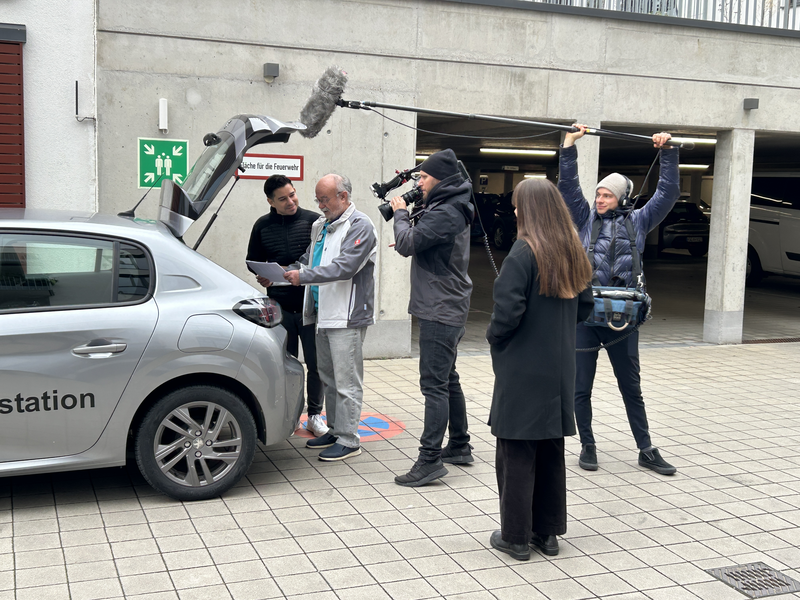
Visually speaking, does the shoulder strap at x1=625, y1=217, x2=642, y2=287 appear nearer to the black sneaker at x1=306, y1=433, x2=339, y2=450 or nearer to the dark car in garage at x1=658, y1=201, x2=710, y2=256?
the black sneaker at x1=306, y1=433, x2=339, y2=450

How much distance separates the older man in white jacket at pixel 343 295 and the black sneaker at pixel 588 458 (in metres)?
1.54

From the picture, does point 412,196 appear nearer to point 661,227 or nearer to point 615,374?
point 615,374

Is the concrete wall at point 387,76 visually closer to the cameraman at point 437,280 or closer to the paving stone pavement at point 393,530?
the paving stone pavement at point 393,530

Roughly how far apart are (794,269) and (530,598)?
47.9 feet

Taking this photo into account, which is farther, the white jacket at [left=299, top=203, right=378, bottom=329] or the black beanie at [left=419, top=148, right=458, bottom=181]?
the white jacket at [left=299, top=203, right=378, bottom=329]

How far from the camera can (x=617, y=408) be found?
7469 mm

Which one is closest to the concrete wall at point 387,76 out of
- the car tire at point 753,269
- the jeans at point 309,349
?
the jeans at point 309,349

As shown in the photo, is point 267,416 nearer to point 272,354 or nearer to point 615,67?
point 272,354

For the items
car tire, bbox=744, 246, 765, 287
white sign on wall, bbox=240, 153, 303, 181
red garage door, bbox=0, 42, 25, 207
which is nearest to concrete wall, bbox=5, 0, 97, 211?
red garage door, bbox=0, 42, 25, 207

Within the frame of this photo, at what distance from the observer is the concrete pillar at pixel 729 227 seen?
10.6 metres

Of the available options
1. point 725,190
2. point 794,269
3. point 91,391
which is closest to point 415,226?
point 91,391

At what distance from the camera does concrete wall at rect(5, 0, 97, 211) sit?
7.54m

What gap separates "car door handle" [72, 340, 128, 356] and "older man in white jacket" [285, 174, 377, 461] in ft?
4.00

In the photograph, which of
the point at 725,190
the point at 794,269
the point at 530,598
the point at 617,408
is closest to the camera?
the point at 530,598
